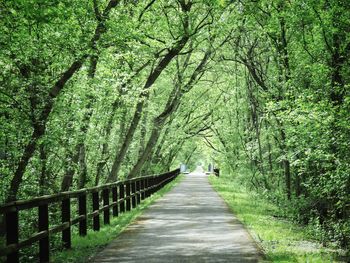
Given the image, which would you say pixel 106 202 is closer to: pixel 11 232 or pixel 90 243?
pixel 90 243

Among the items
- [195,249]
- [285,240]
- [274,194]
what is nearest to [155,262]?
[195,249]

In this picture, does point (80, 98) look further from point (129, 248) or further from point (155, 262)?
point (155, 262)

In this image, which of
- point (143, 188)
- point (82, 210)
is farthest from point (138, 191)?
point (82, 210)

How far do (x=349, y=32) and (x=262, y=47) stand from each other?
10108 millimetres

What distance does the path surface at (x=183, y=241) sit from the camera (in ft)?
27.9

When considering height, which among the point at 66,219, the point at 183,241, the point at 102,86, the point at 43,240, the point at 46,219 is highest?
the point at 102,86

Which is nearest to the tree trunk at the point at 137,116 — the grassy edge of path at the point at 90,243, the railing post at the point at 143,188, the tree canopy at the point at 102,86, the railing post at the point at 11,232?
the tree canopy at the point at 102,86

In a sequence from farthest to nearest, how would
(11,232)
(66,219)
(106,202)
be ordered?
(106,202)
(66,219)
(11,232)

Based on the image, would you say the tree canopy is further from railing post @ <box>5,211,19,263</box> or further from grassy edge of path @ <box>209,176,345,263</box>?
railing post @ <box>5,211,19,263</box>

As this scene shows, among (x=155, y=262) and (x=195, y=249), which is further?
(x=195, y=249)

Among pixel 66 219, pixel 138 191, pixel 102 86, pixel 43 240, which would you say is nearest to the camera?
pixel 43 240

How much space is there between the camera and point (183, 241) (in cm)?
1026

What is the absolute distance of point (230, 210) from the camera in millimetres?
17000

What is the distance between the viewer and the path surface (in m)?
8.52
